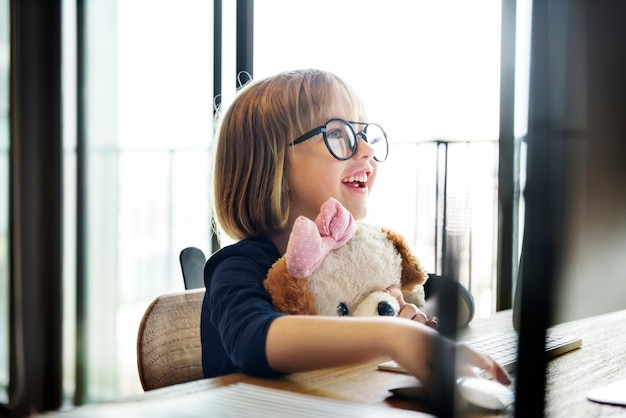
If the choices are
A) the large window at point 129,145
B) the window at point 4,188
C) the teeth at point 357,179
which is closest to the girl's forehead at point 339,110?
the teeth at point 357,179

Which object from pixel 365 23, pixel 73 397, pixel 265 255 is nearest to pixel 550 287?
pixel 265 255

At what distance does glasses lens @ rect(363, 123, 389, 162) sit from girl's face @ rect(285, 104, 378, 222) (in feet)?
0.06

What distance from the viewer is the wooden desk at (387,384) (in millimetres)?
611

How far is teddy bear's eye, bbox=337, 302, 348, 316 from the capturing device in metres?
0.91

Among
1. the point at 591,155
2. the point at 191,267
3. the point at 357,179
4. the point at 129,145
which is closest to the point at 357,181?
the point at 357,179

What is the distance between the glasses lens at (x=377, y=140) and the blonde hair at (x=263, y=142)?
59 millimetres

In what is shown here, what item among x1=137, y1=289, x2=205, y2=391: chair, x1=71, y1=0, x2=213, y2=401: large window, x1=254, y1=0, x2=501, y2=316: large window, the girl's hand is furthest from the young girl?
x1=71, y1=0, x2=213, y2=401: large window

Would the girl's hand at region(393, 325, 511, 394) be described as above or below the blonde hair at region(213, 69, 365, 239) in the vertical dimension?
below

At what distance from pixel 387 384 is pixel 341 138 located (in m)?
0.48

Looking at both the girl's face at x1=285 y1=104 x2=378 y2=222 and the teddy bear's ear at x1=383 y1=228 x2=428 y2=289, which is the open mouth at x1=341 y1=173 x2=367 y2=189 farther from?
the teddy bear's ear at x1=383 y1=228 x2=428 y2=289

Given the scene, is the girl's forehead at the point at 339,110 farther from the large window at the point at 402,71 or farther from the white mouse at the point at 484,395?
the large window at the point at 402,71

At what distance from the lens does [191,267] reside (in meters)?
1.31

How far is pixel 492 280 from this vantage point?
10.5ft

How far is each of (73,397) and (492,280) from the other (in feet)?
6.36
